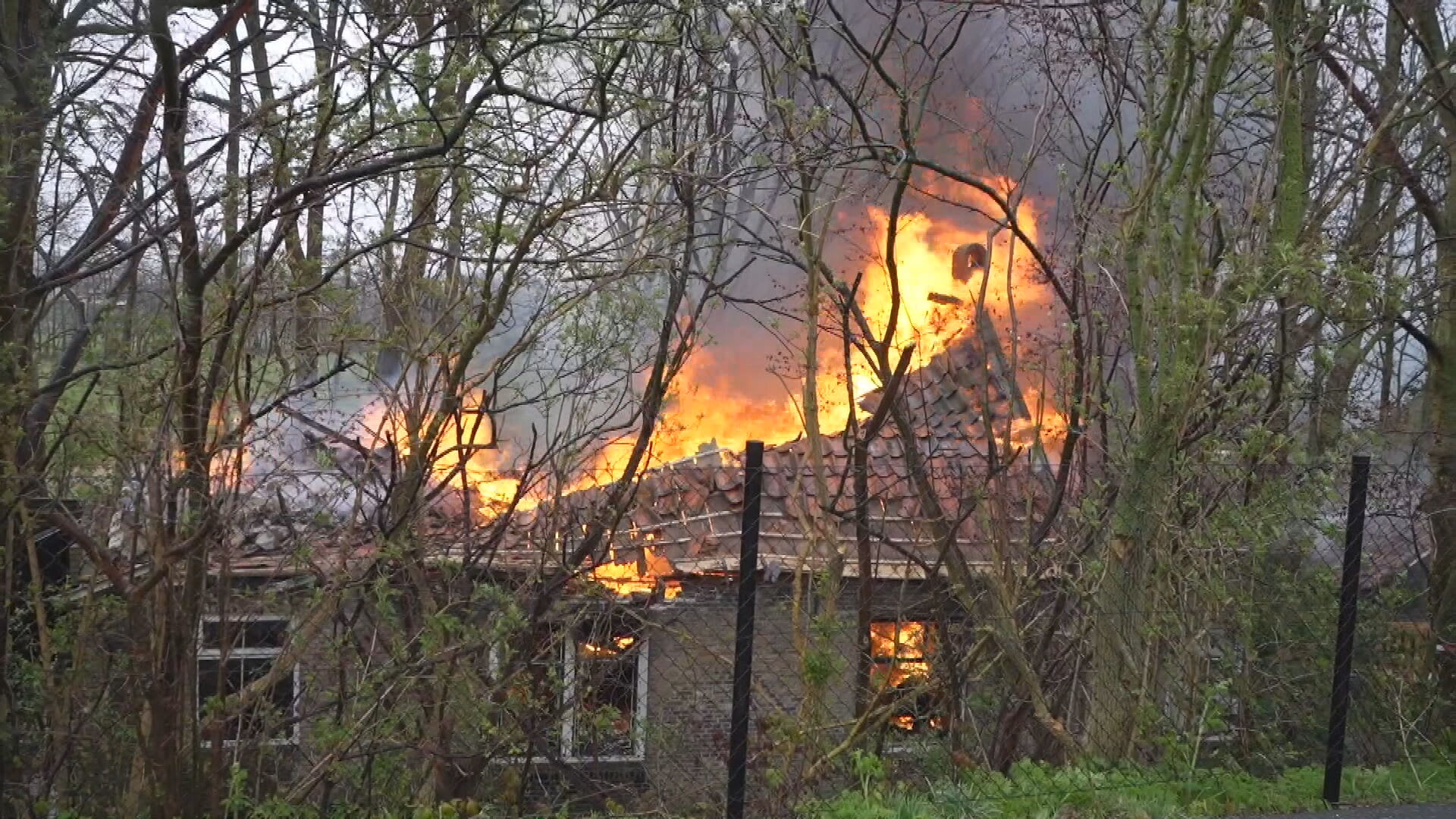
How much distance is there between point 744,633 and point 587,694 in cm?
313

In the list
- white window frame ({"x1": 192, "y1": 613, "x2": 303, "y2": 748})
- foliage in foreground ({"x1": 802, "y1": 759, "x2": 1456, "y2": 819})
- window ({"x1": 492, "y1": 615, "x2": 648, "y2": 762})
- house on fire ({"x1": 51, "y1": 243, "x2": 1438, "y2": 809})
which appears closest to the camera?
foliage in foreground ({"x1": 802, "y1": 759, "x2": 1456, "y2": 819})

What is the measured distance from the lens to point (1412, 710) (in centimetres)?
818

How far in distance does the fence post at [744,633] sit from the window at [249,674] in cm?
258

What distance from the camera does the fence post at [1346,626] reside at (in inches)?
245

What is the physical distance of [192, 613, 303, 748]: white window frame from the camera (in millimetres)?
6113

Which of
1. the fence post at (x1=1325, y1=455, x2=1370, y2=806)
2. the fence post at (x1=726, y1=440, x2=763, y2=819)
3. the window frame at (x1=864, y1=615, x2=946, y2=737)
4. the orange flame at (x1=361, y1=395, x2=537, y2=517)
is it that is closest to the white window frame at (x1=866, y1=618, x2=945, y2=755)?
the window frame at (x1=864, y1=615, x2=946, y2=737)

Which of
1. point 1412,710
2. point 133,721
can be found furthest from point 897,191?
point 133,721

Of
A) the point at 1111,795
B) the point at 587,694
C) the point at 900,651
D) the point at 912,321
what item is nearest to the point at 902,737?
the point at 900,651

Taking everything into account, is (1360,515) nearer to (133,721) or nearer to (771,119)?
(771,119)

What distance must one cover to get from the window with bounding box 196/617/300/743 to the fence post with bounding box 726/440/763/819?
8.47 feet

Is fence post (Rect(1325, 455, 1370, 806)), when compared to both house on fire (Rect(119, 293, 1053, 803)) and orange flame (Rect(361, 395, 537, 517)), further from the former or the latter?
orange flame (Rect(361, 395, 537, 517))

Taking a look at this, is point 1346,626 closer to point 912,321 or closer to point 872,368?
point 872,368

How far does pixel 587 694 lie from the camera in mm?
8039

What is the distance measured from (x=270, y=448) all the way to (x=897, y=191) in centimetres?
431
